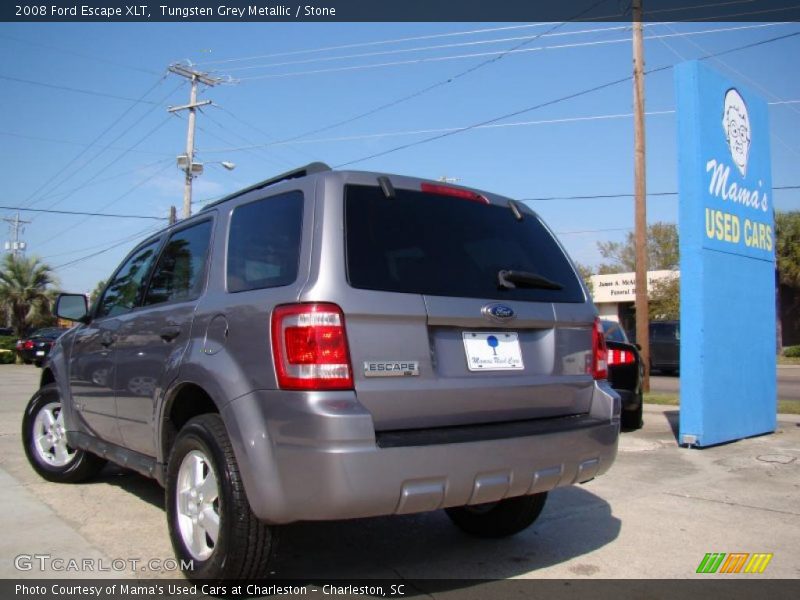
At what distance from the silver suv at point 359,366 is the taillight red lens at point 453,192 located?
12 millimetres

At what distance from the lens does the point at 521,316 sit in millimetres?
3279

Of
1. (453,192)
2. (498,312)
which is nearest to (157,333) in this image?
(453,192)

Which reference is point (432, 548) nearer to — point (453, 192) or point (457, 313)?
point (457, 313)

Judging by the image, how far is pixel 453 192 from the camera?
3500 mm

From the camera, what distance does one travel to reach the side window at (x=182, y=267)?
3748 millimetres

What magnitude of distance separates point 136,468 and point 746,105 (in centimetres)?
776

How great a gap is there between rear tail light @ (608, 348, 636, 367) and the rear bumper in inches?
181

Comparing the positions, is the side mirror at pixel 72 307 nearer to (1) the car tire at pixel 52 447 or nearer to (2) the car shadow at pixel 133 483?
(1) the car tire at pixel 52 447

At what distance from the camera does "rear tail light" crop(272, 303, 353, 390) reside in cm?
271

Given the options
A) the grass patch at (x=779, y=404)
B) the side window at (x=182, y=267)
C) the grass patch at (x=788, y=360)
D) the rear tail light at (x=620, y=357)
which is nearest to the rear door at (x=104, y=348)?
the side window at (x=182, y=267)

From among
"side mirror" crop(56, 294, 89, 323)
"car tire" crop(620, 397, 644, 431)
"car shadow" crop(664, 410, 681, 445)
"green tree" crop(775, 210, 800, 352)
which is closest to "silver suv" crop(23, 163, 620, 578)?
"side mirror" crop(56, 294, 89, 323)

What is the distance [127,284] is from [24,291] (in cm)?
3847

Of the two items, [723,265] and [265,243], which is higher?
[723,265]

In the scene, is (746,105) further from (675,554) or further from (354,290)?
(354,290)
